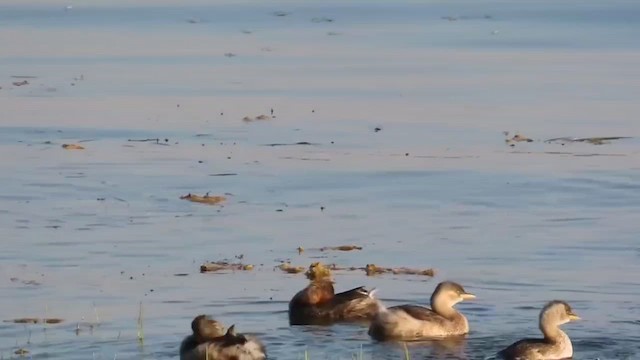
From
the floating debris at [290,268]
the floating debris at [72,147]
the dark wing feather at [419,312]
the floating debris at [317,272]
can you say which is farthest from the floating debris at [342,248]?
the floating debris at [72,147]

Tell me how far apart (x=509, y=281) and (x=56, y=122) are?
1065 centimetres

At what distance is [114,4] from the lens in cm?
4934

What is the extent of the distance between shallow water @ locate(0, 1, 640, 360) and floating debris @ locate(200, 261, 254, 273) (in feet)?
0.40

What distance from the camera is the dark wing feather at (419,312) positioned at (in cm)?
1196

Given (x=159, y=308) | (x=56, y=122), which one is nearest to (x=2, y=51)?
(x=56, y=122)

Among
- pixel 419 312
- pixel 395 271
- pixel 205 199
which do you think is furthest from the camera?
pixel 205 199

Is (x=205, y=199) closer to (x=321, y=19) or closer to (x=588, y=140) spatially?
(x=588, y=140)

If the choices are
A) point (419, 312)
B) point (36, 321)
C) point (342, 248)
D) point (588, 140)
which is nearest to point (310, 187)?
point (342, 248)

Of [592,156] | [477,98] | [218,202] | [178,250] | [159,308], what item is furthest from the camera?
[477,98]

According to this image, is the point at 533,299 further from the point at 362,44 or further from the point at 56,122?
the point at 362,44

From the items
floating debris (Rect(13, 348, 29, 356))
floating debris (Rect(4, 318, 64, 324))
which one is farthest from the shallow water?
floating debris (Rect(13, 348, 29, 356))

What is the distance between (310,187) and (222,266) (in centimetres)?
410

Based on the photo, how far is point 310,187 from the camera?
705 inches

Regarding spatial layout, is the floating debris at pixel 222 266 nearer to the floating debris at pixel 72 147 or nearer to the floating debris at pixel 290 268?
the floating debris at pixel 290 268
